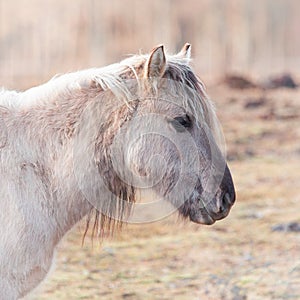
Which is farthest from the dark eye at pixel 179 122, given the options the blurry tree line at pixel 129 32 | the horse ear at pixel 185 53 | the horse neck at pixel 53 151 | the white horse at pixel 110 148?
the blurry tree line at pixel 129 32

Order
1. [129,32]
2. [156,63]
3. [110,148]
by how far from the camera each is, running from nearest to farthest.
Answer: [156,63], [110,148], [129,32]

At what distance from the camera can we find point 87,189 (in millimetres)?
3801

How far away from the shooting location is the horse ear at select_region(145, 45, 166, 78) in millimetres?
3572

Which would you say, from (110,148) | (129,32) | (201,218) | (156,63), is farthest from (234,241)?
(129,32)

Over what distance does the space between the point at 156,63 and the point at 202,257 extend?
11.0 ft

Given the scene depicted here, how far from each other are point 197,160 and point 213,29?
43.0 metres

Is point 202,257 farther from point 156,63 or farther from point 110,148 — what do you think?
point 156,63

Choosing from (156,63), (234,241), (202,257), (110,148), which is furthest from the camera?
(234,241)

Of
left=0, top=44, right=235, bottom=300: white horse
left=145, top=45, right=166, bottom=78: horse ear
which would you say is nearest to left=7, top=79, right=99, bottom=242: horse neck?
left=0, top=44, right=235, bottom=300: white horse

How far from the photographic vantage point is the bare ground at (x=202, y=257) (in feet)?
18.6

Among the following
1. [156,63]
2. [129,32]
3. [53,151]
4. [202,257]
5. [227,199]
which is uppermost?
[129,32]

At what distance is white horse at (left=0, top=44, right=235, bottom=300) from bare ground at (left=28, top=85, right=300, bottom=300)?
0.26 metres

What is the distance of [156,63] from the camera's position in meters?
3.64

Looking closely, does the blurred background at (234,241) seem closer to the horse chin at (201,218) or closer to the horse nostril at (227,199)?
the horse chin at (201,218)
